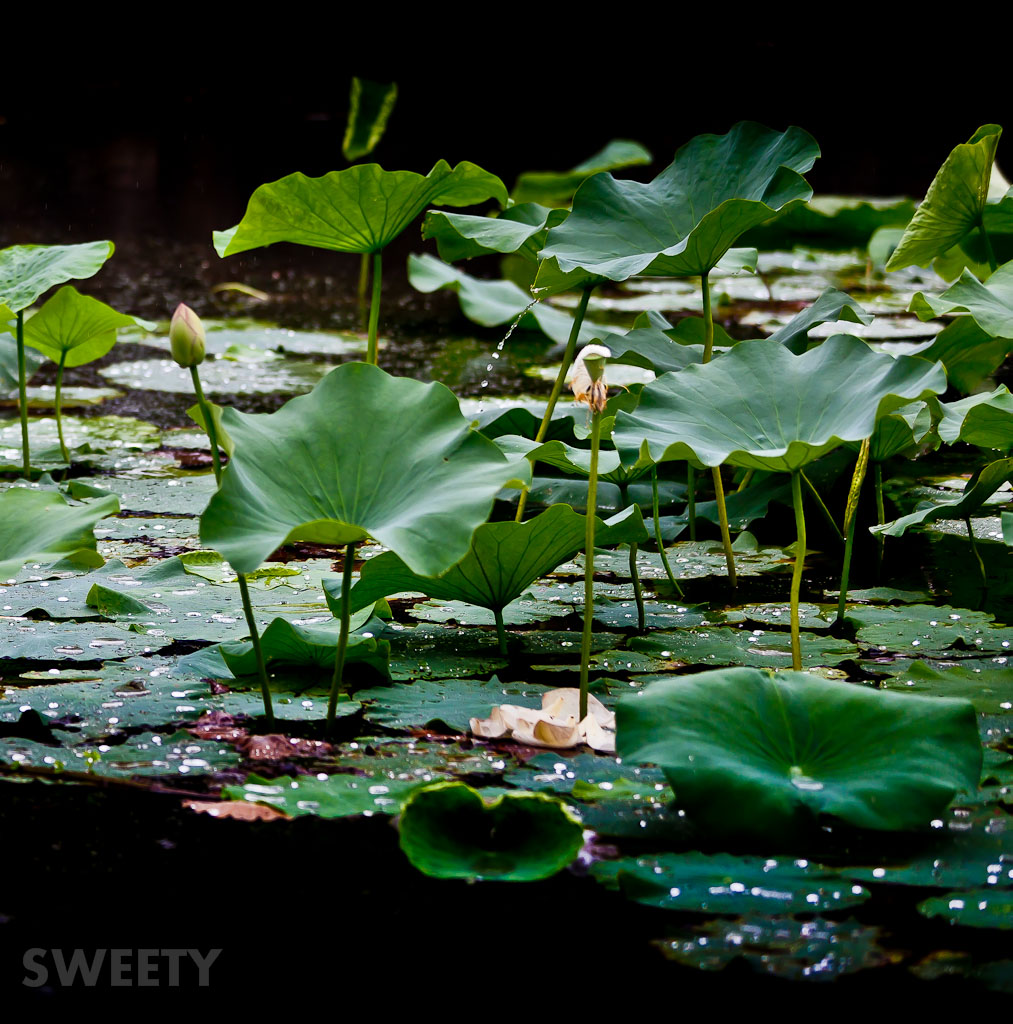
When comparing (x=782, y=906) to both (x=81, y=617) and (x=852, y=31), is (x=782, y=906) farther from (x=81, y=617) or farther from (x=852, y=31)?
(x=852, y=31)

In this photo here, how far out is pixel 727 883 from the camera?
80 centimetres

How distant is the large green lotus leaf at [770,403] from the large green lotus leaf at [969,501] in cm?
23

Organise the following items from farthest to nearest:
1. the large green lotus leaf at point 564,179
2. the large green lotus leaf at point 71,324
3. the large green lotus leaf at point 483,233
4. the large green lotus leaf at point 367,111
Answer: the large green lotus leaf at point 367,111 < the large green lotus leaf at point 564,179 < the large green lotus leaf at point 71,324 < the large green lotus leaf at point 483,233

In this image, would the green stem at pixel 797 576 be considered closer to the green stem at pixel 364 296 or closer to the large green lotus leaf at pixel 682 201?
the large green lotus leaf at pixel 682 201

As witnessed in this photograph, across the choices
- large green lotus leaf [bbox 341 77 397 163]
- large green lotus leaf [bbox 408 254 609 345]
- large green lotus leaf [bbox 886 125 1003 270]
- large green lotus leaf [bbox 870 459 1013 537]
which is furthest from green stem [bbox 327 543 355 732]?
large green lotus leaf [bbox 341 77 397 163]

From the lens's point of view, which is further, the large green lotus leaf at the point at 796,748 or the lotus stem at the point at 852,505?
the lotus stem at the point at 852,505

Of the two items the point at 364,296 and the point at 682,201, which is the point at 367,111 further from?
the point at 682,201

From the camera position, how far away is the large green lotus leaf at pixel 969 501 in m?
1.32

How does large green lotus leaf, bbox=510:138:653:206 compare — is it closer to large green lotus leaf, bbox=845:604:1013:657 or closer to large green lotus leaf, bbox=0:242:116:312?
large green lotus leaf, bbox=0:242:116:312

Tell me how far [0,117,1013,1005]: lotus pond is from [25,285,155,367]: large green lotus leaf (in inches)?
0.8

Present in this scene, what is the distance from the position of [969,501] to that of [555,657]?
1.70ft

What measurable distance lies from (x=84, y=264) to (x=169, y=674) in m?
→ 0.90

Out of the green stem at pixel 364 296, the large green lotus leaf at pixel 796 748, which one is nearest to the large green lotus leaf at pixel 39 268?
the large green lotus leaf at pixel 796 748

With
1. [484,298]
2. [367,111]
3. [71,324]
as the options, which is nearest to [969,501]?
[71,324]
